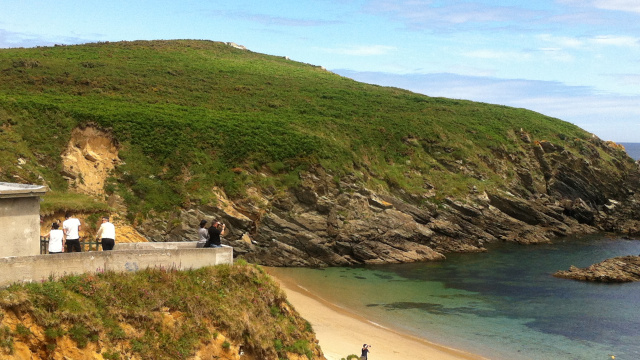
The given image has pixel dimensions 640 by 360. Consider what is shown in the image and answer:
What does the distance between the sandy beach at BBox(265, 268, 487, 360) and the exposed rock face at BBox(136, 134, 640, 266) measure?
10178mm

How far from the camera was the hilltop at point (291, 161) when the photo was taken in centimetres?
4316

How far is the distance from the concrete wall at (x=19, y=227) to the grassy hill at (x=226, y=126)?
23284 millimetres

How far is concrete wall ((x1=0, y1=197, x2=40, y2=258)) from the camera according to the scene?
13.6 meters

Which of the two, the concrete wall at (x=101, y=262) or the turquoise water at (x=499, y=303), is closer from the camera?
the concrete wall at (x=101, y=262)

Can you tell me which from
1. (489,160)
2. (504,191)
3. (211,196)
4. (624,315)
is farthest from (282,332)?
(489,160)

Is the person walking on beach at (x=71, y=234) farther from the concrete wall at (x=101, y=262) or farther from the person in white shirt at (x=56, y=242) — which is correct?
the concrete wall at (x=101, y=262)

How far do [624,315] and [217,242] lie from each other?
88.5 ft

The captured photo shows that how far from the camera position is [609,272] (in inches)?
1703

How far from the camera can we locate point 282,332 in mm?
16750

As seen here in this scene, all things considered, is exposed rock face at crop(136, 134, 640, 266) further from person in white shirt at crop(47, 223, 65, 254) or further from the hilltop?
person in white shirt at crop(47, 223, 65, 254)

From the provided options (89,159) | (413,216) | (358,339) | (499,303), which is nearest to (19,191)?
(358,339)

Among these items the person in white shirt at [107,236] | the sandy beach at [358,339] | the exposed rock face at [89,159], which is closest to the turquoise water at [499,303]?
the sandy beach at [358,339]

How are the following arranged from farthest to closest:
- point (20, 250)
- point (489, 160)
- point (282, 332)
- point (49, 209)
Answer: point (489, 160), point (49, 209), point (282, 332), point (20, 250)

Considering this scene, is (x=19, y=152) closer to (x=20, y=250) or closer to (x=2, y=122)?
(x=2, y=122)
